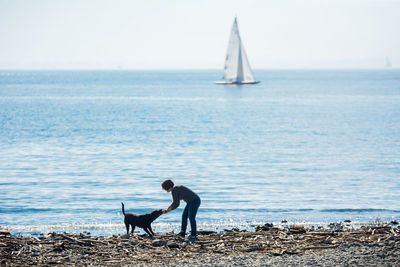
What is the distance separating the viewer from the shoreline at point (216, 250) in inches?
472

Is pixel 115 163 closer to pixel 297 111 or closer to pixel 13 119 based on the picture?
pixel 13 119

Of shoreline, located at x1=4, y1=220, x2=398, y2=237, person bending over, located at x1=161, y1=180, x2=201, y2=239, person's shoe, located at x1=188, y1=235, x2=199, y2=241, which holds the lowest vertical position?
shoreline, located at x1=4, y1=220, x2=398, y2=237

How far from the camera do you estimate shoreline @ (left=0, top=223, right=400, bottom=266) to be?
11977mm

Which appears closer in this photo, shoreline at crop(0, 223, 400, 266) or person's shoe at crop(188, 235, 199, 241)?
shoreline at crop(0, 223, 400, 266)

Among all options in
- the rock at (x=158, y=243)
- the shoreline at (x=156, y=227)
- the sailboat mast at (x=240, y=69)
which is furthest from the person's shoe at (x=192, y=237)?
the sailboat mast at (x=240, y=69)

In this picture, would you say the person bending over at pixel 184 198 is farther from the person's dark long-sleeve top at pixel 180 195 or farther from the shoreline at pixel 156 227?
the shoreline at pixel 156 227

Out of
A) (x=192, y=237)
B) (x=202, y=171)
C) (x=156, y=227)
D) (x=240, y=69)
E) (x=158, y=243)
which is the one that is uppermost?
(x=240, y=69)

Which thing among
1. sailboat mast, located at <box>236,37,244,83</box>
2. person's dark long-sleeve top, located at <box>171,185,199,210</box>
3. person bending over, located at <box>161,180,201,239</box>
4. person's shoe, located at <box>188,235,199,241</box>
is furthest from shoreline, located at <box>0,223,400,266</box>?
sailboat mast, located at <box>236,37,244,83</box>

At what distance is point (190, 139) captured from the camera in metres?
49.3

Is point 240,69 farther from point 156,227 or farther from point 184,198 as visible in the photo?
point 184,198

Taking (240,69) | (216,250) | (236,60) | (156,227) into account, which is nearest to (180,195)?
(216,250)

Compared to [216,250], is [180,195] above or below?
above

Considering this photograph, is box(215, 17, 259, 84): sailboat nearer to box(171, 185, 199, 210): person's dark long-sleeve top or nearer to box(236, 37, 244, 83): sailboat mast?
box(236, 37, 244, 83): sailboat mast

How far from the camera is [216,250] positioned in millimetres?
13141
